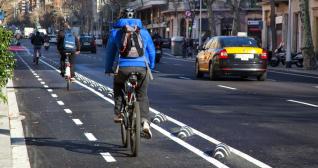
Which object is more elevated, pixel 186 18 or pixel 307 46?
pixel 186 18

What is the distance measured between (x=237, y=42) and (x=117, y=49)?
1500 centimetres

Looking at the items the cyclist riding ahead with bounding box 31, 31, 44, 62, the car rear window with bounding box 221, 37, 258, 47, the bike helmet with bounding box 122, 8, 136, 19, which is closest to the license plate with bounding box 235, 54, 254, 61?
the car rear window with bounding box 221, 37, 258, 47

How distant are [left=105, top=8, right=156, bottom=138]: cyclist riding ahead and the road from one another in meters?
0.71

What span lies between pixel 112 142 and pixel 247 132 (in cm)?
219

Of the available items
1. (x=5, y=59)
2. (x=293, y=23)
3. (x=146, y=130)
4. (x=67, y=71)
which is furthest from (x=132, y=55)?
(x=293, y=23)

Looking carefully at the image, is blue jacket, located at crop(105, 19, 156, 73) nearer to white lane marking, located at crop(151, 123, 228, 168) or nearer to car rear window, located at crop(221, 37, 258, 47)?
white lane marking, located at crop(151, 123, 228, 168)

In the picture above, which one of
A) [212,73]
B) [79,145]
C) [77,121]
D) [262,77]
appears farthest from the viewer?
[262,77]

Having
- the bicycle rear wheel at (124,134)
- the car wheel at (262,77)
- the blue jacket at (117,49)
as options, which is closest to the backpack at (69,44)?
the car wheel at (262,77)

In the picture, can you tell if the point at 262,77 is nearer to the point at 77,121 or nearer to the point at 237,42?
the point at 237,42

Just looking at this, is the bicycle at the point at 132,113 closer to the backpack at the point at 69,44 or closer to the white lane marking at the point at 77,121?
the white lane marking at the point at 77,121

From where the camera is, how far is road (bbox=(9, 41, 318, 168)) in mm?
8242

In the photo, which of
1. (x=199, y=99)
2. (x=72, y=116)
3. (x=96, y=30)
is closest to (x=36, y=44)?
(x=199, y=99)

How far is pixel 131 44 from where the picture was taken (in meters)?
8.38

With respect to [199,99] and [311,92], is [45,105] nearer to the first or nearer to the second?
[199,99]
